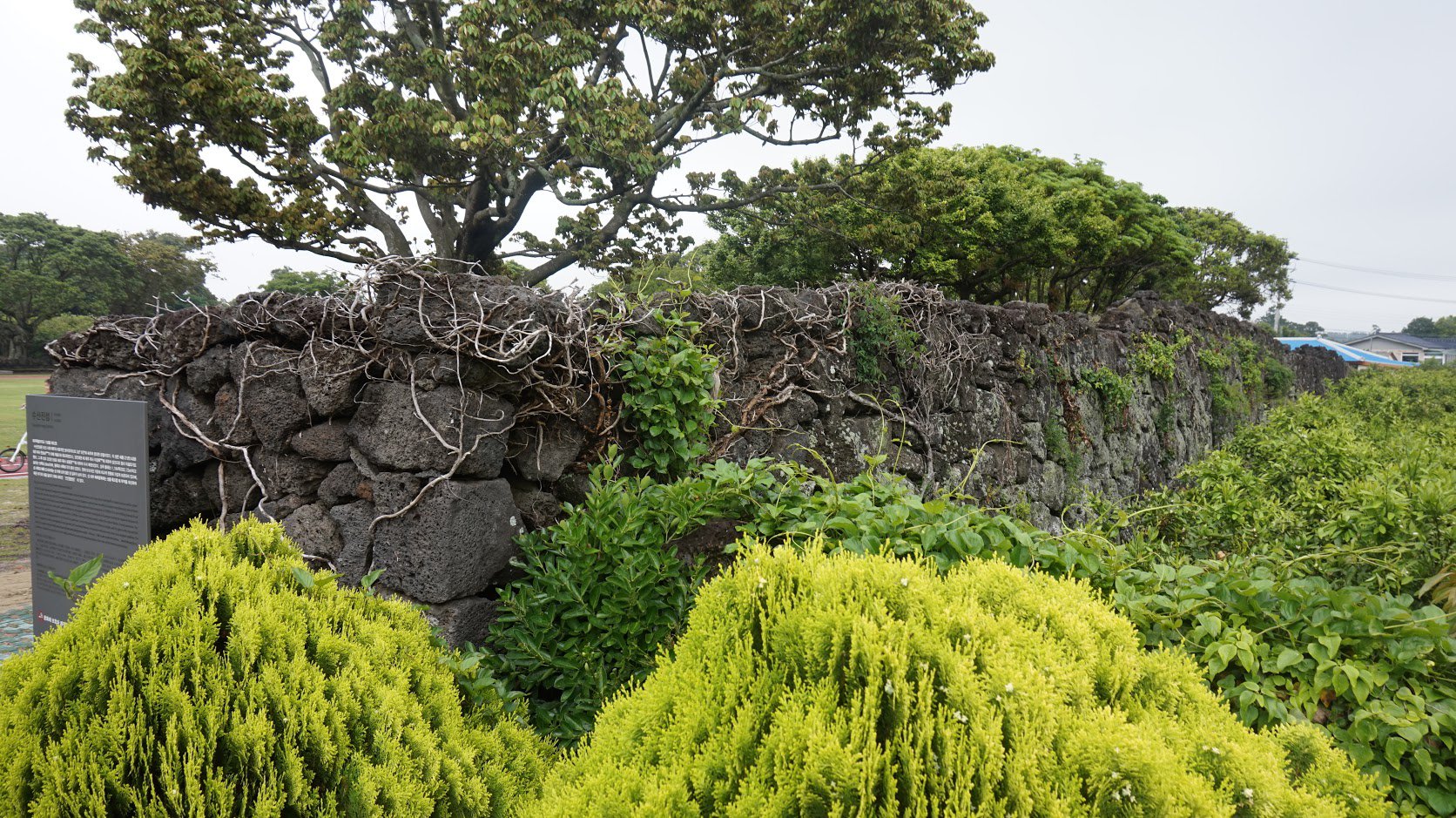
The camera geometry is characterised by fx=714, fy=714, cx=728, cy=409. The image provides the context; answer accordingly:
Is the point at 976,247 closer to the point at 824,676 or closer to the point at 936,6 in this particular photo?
the point at 936,6

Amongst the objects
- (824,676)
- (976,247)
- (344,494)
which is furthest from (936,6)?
(824,676)

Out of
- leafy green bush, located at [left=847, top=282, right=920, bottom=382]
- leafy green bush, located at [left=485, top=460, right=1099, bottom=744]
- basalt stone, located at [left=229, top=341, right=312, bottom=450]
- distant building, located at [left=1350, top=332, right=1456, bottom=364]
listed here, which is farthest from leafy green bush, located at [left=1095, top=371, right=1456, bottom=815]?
distant building, located at [left=1350, top=332, right=1456, bottom=364]

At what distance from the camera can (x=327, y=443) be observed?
10.9 feet

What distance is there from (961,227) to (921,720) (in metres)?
16.1

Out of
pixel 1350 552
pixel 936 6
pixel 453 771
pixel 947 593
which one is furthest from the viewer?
pixel 936 6

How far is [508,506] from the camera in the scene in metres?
3.18

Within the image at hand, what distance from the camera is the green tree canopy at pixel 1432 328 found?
3366 inches

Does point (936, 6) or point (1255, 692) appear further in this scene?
point (936, 6)

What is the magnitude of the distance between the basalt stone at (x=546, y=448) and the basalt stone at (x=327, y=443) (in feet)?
2.57

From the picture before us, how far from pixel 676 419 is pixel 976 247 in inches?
568

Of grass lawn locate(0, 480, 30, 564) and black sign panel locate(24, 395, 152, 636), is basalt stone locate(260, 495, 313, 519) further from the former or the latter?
grass lawn locate(0, 480, 30, 564)

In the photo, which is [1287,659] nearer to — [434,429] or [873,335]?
[434,429]

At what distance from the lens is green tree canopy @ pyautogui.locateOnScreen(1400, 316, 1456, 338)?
8550cm

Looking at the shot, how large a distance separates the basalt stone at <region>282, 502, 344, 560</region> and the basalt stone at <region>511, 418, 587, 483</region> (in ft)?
2.84
